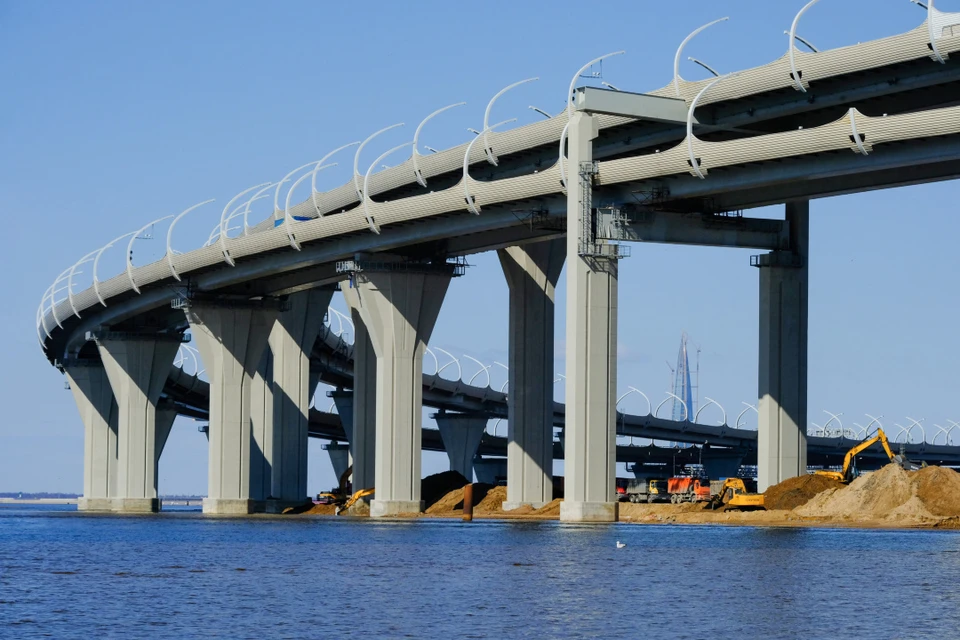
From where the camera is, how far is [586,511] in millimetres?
77875

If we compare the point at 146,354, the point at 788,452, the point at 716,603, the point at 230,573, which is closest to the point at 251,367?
the point at 146,354

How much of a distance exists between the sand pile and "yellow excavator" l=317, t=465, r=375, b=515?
123ft

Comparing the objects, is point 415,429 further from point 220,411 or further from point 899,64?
point 899,64

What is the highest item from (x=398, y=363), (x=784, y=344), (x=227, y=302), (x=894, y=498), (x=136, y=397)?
(x=227, y=302)

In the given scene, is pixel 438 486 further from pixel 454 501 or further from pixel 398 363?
pixel 398 363

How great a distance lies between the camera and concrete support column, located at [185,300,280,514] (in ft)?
396

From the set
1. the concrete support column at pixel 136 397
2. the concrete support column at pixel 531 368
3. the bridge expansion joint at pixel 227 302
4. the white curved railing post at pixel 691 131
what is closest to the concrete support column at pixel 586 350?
the white curved railing post at pixel 691 131

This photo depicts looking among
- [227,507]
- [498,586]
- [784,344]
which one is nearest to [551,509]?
[784,344]

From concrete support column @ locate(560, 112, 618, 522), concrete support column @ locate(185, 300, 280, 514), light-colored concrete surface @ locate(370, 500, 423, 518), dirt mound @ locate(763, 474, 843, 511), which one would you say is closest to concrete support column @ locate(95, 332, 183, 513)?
concrete support column @ locate(185, 300, 280, 514)

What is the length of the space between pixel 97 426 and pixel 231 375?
4371cm

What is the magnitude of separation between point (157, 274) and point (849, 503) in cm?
5889

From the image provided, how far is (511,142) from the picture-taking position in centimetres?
9181

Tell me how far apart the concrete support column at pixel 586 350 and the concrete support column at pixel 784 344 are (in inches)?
465

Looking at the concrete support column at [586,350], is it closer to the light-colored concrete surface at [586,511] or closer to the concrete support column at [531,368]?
the light-colored concrete surface at [586,511]
